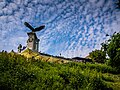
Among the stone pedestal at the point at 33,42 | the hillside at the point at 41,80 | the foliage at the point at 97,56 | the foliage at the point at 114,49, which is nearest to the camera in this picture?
the hillside at the point at 41,80

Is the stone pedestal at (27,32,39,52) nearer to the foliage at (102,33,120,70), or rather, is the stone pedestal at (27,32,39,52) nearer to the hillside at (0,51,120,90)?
the foliage at (102,33,120,70)

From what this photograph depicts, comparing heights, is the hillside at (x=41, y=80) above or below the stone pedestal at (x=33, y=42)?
below

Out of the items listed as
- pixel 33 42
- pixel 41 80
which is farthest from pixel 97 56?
pixel 41 80

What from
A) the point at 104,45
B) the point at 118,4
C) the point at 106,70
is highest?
the point at 118,4

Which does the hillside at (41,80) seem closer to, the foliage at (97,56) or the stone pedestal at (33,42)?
the stone pedestal at (33,42)

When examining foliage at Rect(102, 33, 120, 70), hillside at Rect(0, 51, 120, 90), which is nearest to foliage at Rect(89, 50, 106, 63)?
foliage at Rect(102, 33, 120, 70)

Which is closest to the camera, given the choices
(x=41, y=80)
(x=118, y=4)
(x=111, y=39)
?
(x=41, y=80)

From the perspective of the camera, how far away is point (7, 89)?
1428cm

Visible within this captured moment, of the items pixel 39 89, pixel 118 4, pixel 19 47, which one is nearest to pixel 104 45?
pixel 118 4

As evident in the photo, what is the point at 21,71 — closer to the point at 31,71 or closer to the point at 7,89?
the point at 31,71

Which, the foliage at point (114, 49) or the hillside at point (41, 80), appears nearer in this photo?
the hillside at point (41, 80)

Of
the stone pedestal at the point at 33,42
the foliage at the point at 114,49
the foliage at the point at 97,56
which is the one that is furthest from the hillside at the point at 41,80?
the foliage at the point at 97,56

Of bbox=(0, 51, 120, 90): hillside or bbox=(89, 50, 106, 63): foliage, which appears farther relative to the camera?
bbox=(89, 50, 106, 63): foliage

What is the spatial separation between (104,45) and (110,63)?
9.19 feet
